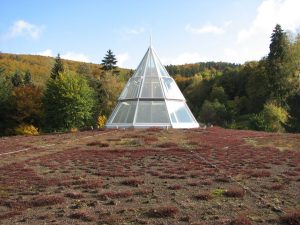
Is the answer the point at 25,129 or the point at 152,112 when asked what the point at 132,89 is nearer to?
the point at 152,112

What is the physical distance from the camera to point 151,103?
47688 mm

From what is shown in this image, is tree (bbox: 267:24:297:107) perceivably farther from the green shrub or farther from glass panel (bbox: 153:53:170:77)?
the green shrub

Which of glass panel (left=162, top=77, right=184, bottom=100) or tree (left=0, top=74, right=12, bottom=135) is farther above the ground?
glass panel (left=162, top=77, right=184, bottom=100)

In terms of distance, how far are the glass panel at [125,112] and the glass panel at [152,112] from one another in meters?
0.85

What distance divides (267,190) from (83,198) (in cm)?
733

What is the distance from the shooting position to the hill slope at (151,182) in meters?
14.0

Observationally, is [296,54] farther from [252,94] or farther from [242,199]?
[242,199]

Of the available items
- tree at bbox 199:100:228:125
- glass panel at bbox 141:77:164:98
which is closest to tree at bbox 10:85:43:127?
glass panel at bbox 141:77:164:98

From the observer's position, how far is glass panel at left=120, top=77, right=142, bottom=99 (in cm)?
4962

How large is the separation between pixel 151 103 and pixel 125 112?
10.3 ft

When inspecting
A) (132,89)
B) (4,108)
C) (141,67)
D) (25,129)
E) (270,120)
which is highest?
(141,67)

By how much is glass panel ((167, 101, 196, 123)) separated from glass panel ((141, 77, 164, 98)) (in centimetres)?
168

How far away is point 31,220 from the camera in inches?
544

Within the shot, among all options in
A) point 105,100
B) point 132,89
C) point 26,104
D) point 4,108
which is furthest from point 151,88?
Answer: point 105,100
